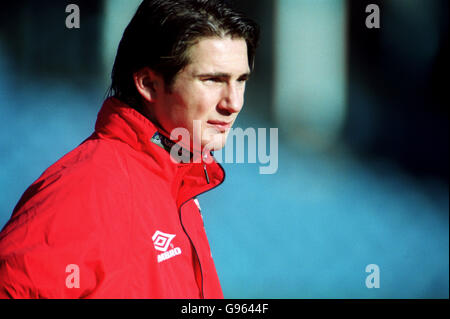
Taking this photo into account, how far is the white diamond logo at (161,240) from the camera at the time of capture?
1.35 metres

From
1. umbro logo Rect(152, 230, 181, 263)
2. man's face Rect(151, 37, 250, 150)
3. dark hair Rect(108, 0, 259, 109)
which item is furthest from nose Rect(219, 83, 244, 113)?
umbro logo Rect(152, 230, 181, 263)

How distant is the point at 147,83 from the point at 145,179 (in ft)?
1.13

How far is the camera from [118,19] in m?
3.48

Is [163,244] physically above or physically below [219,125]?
below

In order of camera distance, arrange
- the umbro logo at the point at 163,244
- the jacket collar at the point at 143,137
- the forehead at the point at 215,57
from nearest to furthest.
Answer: the umbro logo at the point at 163,244
the jacket collar at the point at 143,137
the forehead at the point at 215,57

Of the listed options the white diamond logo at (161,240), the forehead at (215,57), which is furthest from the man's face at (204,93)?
the white diamond logo at (161,240)

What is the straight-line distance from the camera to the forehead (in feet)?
5.12

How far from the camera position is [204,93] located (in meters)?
1.56

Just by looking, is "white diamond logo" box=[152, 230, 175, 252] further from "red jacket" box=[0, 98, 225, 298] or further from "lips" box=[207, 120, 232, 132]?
"lips" box=[207, 120, 232, 132]

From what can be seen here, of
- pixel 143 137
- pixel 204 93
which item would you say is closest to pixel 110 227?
pixel 143 137

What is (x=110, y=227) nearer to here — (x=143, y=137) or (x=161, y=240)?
(x=161, y=240)

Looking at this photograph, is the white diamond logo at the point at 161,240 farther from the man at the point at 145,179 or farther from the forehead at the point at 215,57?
the forehead at the point at 215,57
